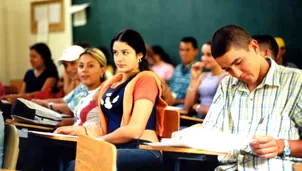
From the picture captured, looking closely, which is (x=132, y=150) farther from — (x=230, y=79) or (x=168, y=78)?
(x=168, y=78)

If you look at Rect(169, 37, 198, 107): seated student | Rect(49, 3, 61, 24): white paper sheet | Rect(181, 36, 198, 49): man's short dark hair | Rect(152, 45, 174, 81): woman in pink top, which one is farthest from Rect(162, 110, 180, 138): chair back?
Rect(49, 3, 61, 24): white paper sheet

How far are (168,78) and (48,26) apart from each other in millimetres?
2199

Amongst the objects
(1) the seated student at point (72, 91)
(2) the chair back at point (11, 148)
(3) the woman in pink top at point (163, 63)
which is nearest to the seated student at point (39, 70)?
(1) the seated student at point (72, 91)

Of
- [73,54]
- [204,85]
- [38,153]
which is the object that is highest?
[73,54]

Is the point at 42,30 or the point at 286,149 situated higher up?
the point at 42,30

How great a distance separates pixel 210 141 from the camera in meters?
2.39

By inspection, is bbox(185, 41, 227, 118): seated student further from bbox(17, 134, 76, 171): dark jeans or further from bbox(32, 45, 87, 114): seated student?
bbox(17, 134, 76, 171): dark jeans

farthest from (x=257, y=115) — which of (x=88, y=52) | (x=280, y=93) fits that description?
(x=88, y=52)

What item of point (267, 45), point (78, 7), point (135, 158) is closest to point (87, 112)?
point (135, 158)

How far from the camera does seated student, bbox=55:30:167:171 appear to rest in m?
3.04

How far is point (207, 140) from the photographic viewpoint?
2.40m

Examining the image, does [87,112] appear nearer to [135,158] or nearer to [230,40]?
[135,158]

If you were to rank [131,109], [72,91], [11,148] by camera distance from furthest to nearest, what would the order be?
[72,91]
[131,109]
[11,148]

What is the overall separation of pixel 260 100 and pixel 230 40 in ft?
1.05
